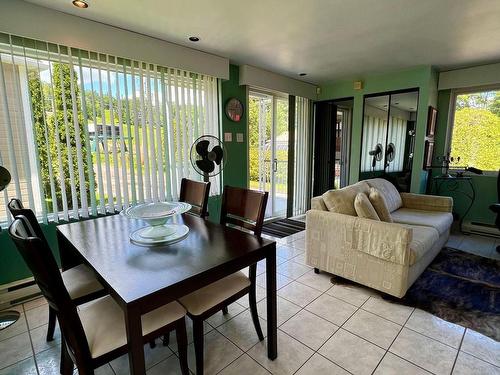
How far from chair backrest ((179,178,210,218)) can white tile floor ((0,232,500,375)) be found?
83cm

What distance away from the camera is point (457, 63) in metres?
3.47

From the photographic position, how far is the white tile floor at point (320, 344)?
1.50 meters

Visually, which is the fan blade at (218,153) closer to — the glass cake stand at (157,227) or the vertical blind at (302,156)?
the glass cake stand at (157,227)

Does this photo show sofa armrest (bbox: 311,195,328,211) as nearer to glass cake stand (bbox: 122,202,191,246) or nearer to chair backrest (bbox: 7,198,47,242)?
glass cake stand (bbox: 122,202,191,246)

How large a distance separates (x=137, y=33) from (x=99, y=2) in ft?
1.87

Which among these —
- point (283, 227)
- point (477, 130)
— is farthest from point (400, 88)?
point (283, 227)

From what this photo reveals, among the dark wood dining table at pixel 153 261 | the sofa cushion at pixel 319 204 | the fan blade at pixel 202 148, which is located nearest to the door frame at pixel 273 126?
the fan blade at pixel 202 148

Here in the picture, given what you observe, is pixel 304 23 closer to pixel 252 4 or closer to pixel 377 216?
pixel 252 4

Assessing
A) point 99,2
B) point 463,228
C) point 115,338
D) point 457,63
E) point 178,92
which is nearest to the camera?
point 115,338

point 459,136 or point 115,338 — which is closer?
point 115,338

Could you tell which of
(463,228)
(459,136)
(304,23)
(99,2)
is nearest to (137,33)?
(99,2)

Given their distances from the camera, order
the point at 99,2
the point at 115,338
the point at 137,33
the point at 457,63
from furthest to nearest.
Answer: the point at 457,63
the point at 137,33
the point at 99,2
the point at 115,338

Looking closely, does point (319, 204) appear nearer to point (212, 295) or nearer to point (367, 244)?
point (367, 244)

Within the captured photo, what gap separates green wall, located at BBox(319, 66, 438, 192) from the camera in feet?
11.8
